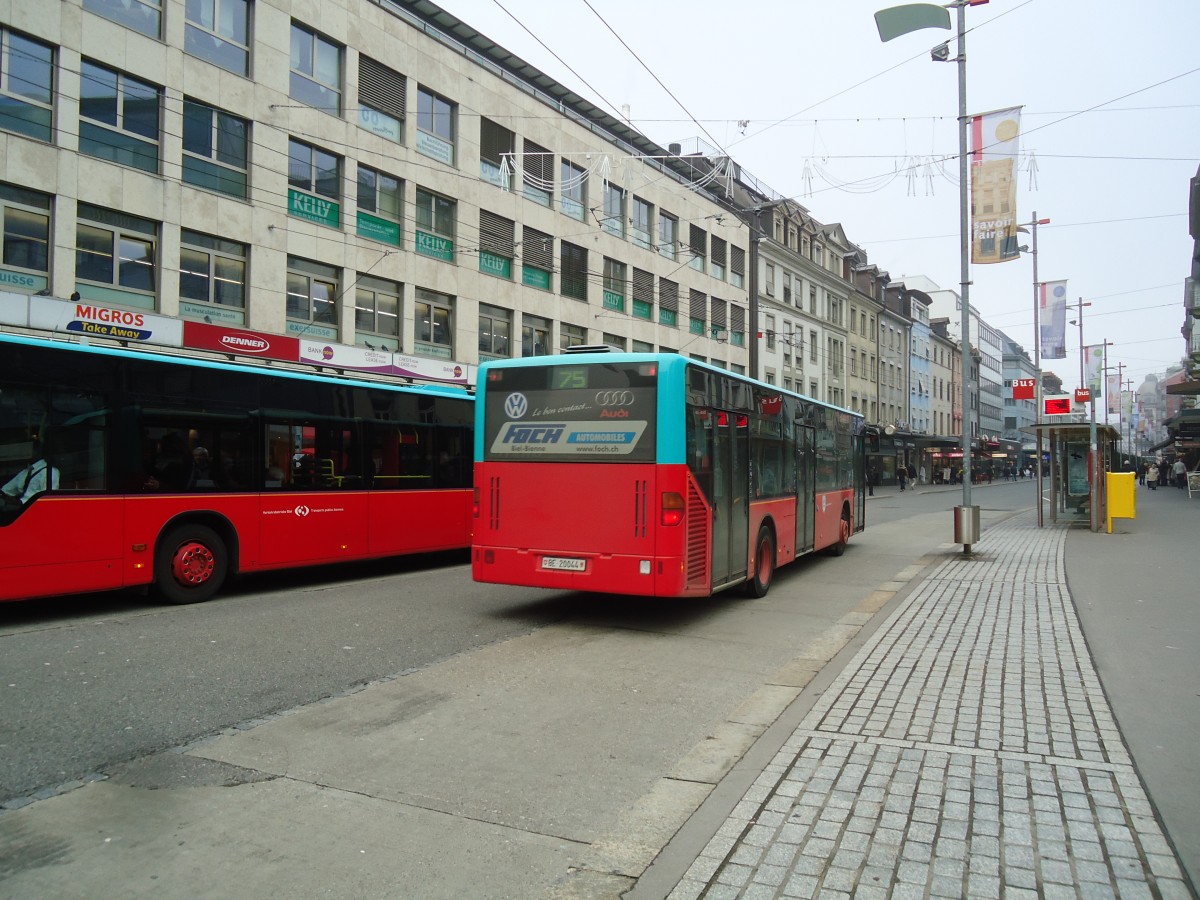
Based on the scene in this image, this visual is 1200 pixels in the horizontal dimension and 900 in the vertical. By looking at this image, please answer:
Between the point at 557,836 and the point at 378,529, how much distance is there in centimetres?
924

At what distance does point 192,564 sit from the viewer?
10.1 meters

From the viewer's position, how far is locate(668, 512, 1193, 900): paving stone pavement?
11.0 ft

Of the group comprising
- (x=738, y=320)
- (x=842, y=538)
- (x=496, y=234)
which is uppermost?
(x=738, y=320)

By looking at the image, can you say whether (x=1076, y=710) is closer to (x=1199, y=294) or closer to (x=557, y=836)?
(x=557, y=836)

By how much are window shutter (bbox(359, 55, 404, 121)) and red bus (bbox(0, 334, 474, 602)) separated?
47.1ft

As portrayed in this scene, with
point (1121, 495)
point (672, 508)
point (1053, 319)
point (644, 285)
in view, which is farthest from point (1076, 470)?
point (672, 508)

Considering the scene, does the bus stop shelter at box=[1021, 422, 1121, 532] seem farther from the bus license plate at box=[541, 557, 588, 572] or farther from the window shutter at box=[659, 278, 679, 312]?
the window shutter at box=[659, 278, 679, 312]

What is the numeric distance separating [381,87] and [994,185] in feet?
56.2

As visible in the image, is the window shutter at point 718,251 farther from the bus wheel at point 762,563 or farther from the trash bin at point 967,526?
the bus wheel at point 762,563

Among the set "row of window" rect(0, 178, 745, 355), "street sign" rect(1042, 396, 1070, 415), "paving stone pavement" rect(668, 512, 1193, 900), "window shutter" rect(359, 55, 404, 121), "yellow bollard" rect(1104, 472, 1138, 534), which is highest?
"window shutter" rect(359, 55, 404, 121)

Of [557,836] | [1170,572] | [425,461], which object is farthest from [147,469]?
[1170,572]

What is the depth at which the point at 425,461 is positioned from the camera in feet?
44.2

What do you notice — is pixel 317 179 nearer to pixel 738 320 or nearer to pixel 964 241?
pixel 964 241

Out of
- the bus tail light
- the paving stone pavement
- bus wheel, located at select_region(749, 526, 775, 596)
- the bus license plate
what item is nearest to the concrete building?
bus wheel, located at select_region(749, 526, 775, 596)
